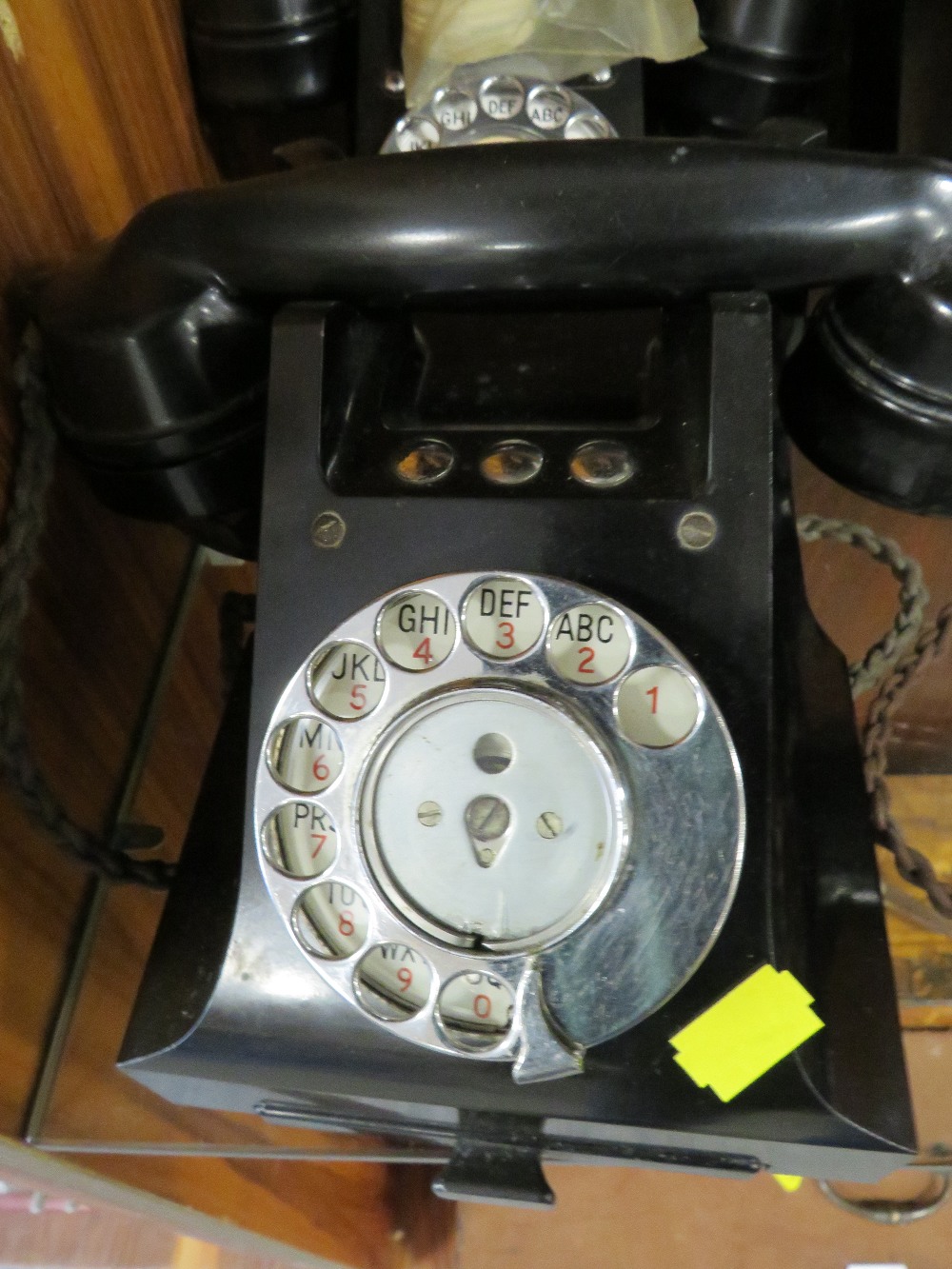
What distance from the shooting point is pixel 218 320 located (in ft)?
1.76

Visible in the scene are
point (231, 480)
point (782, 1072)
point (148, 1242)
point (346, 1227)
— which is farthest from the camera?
point (346, 1227)

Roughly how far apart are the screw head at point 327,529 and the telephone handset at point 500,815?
0.04 meters

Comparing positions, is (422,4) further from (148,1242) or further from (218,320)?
(148,1242)

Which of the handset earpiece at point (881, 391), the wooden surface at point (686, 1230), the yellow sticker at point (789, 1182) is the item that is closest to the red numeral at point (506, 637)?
the handset earpiece at point (881, 391)

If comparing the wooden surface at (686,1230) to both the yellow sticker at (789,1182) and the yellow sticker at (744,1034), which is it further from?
the yellow sticker at (744,1034)

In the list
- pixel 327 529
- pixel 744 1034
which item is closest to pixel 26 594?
pixel 327 529

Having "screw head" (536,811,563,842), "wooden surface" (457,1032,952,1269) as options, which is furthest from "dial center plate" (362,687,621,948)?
"wooden surface" (457,1032,952,1269)

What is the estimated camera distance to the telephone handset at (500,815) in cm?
45

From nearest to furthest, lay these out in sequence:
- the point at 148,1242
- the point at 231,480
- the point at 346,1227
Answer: the point at 231,480
the point at 148,1242
the point at 346,1227

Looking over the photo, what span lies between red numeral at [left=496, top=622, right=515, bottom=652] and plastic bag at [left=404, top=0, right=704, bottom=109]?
0.35 meters

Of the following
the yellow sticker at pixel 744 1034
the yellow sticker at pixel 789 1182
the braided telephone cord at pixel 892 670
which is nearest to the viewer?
the yellow sticker at pixel 744 1034

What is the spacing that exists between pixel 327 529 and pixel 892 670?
0.41 metres

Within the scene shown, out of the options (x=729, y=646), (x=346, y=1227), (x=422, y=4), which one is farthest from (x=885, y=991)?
(x=346, y=1227)

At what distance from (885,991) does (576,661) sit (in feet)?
0.75
